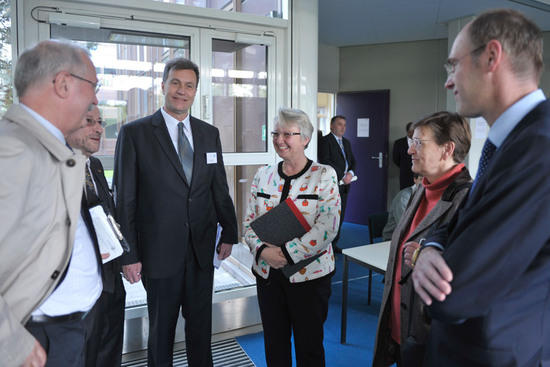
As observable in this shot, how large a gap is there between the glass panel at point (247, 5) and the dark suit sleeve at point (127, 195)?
126cm

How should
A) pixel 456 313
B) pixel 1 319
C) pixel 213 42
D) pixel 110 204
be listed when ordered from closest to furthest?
pixel 456 313 → pixel 1 319 → pixel 110 204 → pixel 213 42

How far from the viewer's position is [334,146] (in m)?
5.59

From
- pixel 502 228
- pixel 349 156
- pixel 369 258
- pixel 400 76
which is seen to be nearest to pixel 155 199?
pixel 369 258

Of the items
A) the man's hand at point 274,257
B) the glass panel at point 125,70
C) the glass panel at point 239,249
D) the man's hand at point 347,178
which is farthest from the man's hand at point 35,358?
the man's hand at point 347,178

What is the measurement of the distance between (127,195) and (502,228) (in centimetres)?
177

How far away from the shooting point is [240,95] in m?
3.12

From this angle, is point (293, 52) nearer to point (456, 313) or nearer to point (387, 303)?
point (387, 303)

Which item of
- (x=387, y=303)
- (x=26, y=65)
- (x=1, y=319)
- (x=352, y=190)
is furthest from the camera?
(x=352, y=190)

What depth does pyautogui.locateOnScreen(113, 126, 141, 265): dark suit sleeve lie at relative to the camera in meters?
2.03

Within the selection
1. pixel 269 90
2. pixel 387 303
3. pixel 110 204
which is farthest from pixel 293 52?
pixel 387 303

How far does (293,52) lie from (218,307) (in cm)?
211

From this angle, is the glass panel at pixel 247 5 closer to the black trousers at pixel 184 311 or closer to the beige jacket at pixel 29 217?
the black trousers at pixel 184 311

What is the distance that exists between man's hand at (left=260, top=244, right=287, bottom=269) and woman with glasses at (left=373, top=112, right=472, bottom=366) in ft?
1.67

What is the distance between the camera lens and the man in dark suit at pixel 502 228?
78cm
